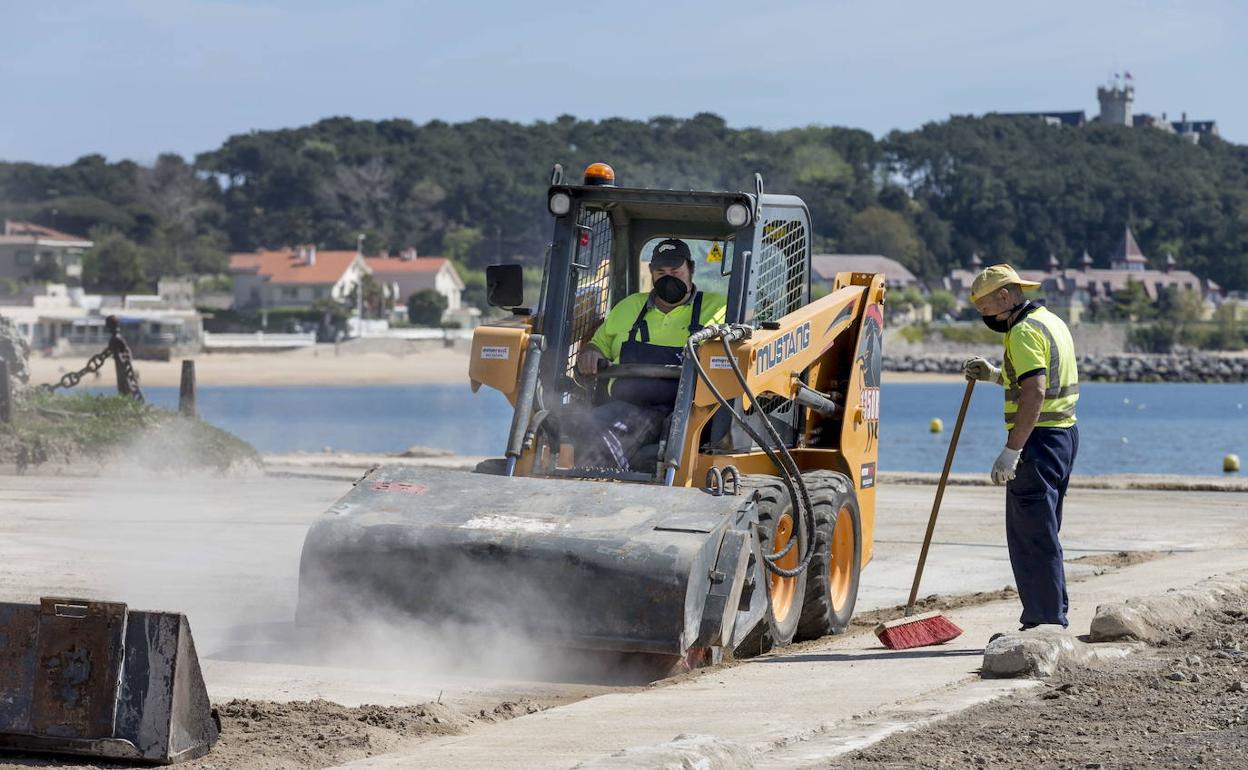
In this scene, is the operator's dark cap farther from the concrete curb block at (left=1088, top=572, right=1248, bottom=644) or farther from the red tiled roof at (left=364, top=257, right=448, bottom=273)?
the red tiled roof at (left=364, top=257, right=448, bottom=273)

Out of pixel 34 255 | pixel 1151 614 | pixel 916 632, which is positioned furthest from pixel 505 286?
pixel 34 255

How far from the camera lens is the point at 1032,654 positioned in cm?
789

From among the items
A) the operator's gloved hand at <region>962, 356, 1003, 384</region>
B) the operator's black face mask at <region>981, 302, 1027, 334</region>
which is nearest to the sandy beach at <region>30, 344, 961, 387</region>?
the operator's gloved hand at <region>962, 356, 1003, 384</region>

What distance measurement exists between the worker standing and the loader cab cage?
52.8 inches

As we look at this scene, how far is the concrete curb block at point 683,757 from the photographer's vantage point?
5633 mm

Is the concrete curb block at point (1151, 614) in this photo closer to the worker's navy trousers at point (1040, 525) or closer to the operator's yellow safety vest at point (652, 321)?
the worker's navy trousers at point (1040, 525)

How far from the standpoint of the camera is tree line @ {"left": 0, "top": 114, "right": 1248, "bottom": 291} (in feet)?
555

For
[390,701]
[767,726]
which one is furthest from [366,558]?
[767,726]

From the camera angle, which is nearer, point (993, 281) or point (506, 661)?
point (506, 661)

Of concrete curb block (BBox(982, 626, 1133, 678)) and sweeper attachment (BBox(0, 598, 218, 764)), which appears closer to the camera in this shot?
sweeper attachment (BBox(0, 598, 218, 764))

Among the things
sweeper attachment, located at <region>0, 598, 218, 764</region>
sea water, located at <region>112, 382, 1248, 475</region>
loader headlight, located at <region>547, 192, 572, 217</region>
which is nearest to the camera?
sweeper attachment, located at <region>0, 598, 218, 764</region>

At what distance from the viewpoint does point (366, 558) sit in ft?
27.4

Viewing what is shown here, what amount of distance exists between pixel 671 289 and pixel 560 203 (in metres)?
0.81

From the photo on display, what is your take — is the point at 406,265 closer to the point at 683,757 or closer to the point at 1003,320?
the point at 1003,320
